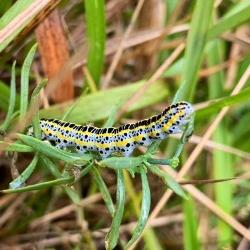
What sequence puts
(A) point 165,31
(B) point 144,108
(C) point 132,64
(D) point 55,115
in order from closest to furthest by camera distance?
(D) point 55,115 → (A) point 165,31 → (B) point 144,108 → (C) point 132,64

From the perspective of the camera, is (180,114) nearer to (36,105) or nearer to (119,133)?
(119,133)

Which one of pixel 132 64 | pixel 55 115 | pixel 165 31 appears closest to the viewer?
pixel 55 115

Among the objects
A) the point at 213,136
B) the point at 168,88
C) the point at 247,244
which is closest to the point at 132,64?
the point at 168,88

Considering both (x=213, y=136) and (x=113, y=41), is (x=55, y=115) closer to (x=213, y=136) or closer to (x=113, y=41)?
(x=113, y=41)

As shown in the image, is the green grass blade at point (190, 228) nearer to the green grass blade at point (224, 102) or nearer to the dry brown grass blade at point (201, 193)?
the dry brown grass blade at point (201, 193)

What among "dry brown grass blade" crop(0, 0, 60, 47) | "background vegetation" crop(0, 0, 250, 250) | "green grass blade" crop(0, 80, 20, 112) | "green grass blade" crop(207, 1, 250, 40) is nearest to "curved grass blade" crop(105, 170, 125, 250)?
"background vegetation" crop(0, 0, 250, 250)

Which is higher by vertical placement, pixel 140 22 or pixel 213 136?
pixel 140 22

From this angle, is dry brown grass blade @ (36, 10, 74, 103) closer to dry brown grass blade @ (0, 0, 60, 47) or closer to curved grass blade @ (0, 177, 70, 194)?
dry brown grass blade @ (0, 0, 60, 47)
